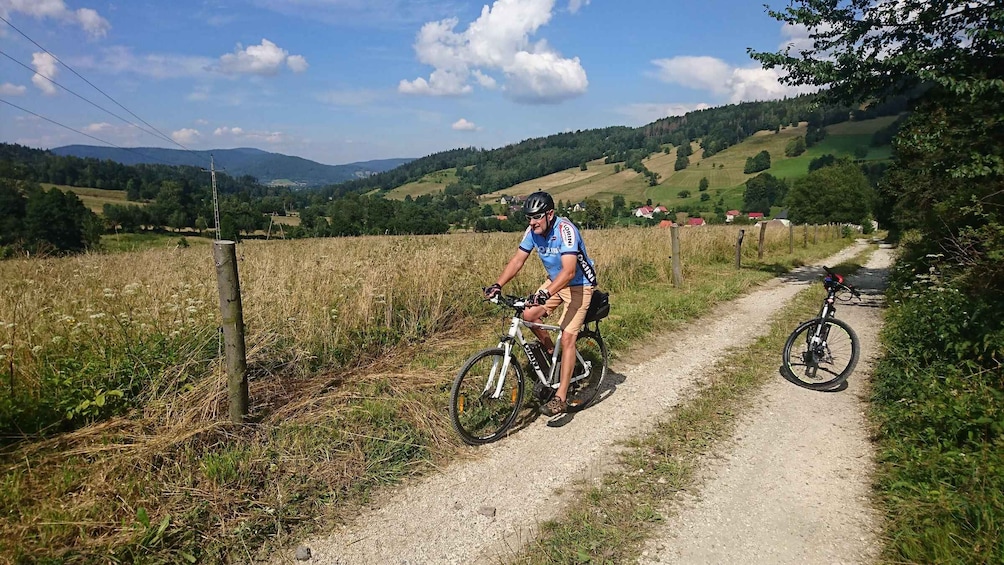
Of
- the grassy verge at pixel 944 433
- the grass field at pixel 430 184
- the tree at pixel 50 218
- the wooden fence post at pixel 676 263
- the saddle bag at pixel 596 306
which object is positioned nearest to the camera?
the grassy verge at pixel 944 433

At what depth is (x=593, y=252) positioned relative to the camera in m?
12.4

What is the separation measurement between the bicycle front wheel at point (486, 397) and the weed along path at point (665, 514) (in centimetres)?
19

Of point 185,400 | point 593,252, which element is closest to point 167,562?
point 185,400

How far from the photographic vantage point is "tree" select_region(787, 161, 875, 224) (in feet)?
217

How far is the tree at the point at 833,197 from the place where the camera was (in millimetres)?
66188

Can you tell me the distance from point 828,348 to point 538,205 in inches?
172

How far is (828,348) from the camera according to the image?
600 centimetres

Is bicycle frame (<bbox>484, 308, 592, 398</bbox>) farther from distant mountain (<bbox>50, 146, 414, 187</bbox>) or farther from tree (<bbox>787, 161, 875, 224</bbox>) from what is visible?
tree (<bbox>787, 161, 875, 224</bbox>)

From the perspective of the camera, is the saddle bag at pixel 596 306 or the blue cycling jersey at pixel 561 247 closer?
the blue cycling jersey at pixel 561 247

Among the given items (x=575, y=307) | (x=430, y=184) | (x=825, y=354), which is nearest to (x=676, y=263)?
(x=825, y=354)

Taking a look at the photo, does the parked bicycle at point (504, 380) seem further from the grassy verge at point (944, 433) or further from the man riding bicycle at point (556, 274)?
the grassy verge at point (944, 433)

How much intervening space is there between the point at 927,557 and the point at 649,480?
167 cm

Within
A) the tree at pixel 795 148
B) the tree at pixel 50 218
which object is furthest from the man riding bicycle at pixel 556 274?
the tree at pixel 795 148

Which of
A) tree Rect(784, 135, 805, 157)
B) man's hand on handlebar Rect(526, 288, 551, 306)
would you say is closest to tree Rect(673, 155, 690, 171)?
tree Rect(784, 135, 805, 157)
